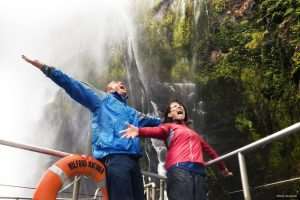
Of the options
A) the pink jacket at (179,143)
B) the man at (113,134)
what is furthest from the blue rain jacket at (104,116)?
the pink jacket at (179,143)

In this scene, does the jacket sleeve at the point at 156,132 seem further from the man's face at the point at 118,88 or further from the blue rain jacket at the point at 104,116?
the man's face at the point at 118,88

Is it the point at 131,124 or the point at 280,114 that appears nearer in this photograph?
the point at 131,124

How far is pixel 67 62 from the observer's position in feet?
50.4

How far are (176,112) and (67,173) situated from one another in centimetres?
78

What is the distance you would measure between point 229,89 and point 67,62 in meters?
7.41

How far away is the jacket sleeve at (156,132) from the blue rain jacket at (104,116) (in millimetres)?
49

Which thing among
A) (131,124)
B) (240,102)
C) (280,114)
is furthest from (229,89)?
(131,124)

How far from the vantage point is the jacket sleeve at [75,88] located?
78.4 inches

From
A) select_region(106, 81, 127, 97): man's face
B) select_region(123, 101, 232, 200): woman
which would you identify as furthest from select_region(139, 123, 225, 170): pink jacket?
select_region(106, 81, 127, 97): man's face

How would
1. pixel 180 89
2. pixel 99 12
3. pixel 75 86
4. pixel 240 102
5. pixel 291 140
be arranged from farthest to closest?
pixel 99 12 → pixel 180 89 → pixel 240 102 → pixel 291 140 → pixel 75 86

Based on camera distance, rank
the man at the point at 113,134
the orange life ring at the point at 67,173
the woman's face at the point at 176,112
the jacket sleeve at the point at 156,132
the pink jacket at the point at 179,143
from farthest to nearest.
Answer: the woman's face at the point at 176,112
the pink jacket at the point at 179,143
the jacket sleeve at the point at 156,132
the man at the point at 113,134
the orange life ring at the point at 67,173

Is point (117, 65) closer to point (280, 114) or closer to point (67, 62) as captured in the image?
point (67, 62)

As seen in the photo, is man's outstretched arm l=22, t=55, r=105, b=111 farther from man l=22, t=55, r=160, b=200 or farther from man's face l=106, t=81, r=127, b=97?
man's face l=106, t=81, r=127, b=97

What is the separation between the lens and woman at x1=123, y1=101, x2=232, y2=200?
1979 mm
